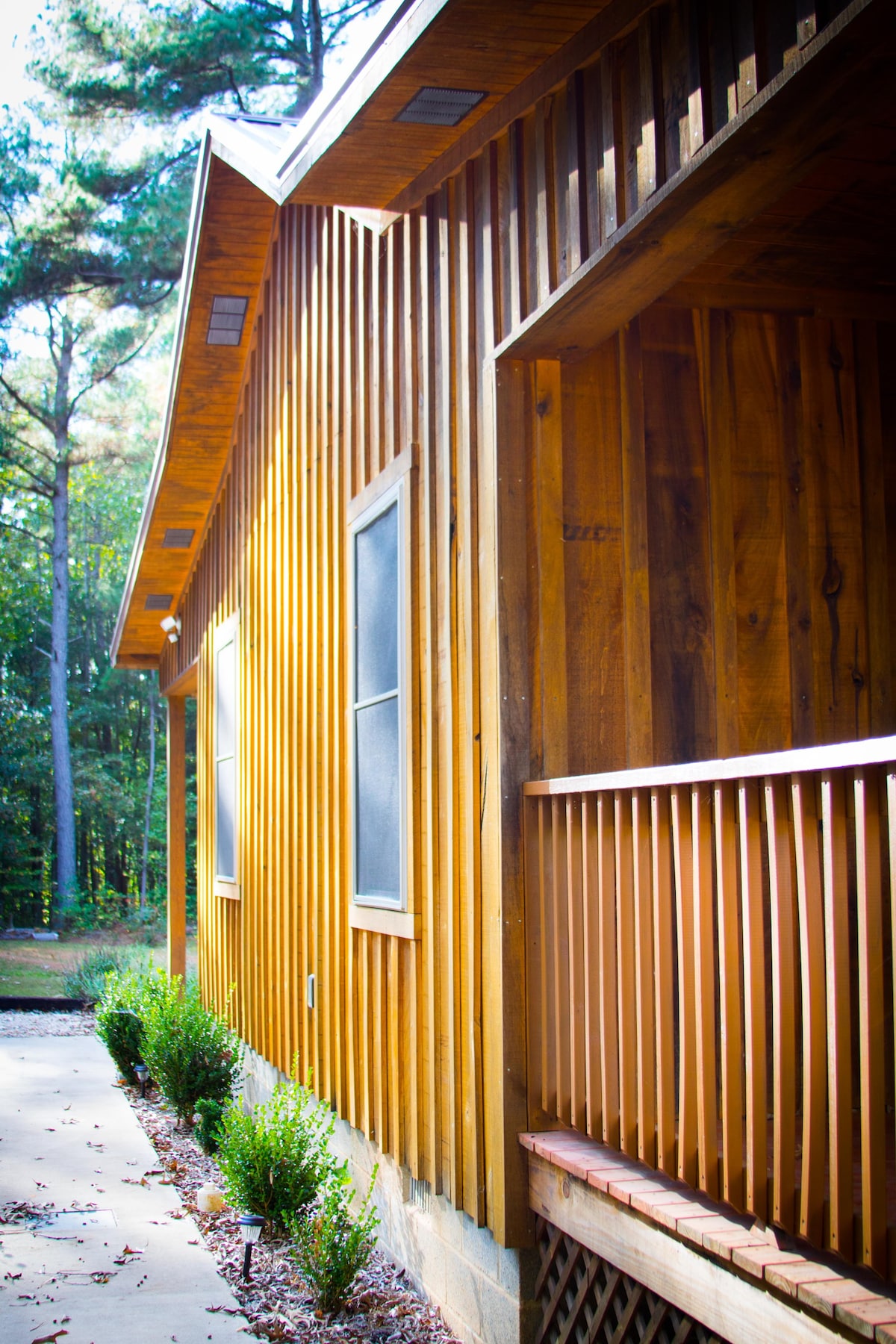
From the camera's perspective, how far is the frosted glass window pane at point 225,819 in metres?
8.97

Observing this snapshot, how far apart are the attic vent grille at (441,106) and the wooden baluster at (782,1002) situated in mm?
2554

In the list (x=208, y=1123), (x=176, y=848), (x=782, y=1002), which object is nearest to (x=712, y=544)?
(x=782, y=1002)

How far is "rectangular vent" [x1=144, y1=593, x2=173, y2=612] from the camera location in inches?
473

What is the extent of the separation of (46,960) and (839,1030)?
18540 millimetres

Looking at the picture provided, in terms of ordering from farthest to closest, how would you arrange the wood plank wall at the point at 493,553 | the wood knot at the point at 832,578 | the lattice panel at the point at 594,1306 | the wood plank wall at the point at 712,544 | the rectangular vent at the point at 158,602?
the rectangular vent at the point at 158,602
the wood knot at the point at 832,578
the wood plank wall at the point at 712,544
the wood plank wall at the point at 493,553
the lattice panel at the point at 594,1306

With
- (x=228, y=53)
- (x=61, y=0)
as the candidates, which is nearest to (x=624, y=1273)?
(x=228, y=53)

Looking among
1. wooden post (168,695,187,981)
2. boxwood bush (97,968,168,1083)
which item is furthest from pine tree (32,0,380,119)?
boxwood bush (97,968,168,1083)

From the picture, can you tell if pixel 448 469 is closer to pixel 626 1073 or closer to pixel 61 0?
pixel 626 1073

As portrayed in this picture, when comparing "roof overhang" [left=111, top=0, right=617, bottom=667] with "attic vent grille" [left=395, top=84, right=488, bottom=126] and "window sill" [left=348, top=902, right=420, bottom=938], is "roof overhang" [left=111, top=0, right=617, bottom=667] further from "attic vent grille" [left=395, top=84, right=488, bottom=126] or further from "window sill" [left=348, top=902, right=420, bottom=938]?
"window sill" [left=348, top=902, right=420, bottom=938]

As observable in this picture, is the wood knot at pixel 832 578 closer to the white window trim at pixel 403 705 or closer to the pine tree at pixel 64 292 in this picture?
the white window trim at pixel 403 705

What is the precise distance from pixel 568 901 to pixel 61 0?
73.6 ft

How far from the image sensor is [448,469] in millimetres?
4371

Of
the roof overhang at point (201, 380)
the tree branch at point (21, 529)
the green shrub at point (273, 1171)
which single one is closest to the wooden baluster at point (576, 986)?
the green shrub at point (273, 1171)

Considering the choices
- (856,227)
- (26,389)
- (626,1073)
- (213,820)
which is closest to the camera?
(626,1073)
